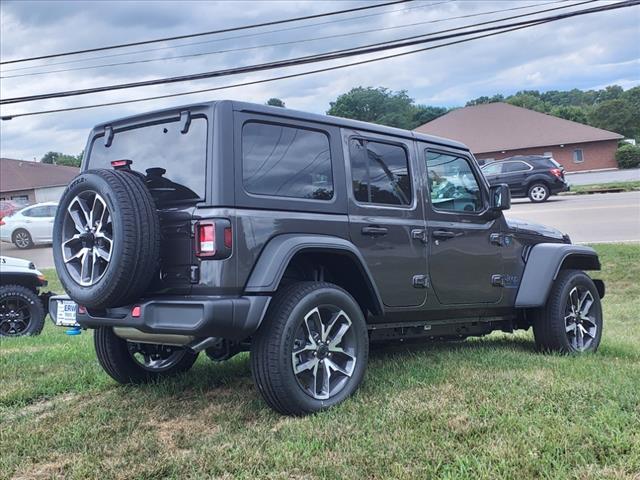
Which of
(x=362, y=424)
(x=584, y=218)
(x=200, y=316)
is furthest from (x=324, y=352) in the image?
(x=584, y=218)

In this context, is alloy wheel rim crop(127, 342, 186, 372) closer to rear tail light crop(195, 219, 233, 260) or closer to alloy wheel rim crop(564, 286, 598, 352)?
rear tail light crop(195, 219, 233, 260)

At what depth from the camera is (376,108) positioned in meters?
74.3

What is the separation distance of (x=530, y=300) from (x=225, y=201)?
3.24 m

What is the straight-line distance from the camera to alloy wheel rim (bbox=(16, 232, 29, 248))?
20109 millimetres

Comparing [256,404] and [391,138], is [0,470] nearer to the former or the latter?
[256,404]

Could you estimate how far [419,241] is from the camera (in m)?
4.89

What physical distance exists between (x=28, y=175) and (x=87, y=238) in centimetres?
4622

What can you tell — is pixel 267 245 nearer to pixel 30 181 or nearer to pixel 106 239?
pixel 106 239

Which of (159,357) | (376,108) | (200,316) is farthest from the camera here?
(376,108)

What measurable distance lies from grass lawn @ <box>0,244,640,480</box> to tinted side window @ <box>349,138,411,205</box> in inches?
52.0

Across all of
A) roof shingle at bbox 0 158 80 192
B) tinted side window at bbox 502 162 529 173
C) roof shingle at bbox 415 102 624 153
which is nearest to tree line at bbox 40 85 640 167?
roof shingle at bbox 415 102 624 153

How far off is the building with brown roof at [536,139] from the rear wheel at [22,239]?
29.9 meters

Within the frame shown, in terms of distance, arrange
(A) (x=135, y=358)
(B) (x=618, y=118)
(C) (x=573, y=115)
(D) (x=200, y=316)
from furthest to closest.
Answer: (C) (x=573, y=115)
(B) (x=618, y=118)
(A) (x=135, y=358)
(D) (x=200, y=316)

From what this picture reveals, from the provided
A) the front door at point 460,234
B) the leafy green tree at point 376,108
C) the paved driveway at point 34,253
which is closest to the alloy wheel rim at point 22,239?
the paved driveway at point 34,253
